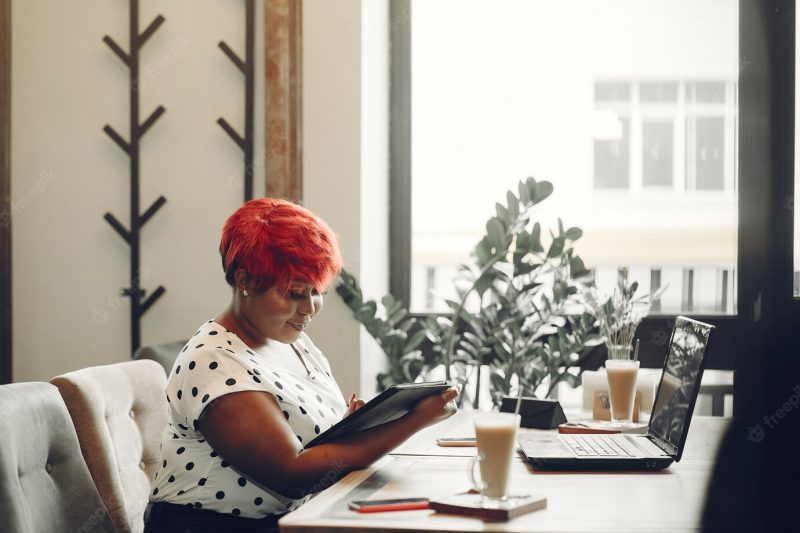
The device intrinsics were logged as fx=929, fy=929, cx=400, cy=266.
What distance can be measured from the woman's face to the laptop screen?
745 millimetres

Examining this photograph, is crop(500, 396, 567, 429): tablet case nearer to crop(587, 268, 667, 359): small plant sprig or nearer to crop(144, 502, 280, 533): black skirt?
crop(587, 268, 667, 359): small plant sprig

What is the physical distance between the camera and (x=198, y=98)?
123 inches

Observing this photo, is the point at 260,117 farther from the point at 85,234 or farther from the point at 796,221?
the point at 796,221

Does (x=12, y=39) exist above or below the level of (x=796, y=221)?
above

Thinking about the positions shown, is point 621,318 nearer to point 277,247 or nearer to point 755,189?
point 277,247

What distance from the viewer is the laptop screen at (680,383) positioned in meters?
1.71

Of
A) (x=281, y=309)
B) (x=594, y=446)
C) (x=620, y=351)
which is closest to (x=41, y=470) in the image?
(x=281, y=309)

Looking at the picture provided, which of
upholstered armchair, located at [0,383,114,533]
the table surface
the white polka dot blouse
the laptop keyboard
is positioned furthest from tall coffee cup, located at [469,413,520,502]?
upholstered armchair, located at [0,383,114,533]

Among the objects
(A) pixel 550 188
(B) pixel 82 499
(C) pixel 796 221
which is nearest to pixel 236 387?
(B) pixel 82 499

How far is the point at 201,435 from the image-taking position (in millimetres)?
1771

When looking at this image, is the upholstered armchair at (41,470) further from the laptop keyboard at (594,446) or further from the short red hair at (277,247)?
the laptop keyboard at (594,446)

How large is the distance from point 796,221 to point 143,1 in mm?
2326

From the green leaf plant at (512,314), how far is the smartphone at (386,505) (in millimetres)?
1547

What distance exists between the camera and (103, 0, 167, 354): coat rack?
10.2 feet
